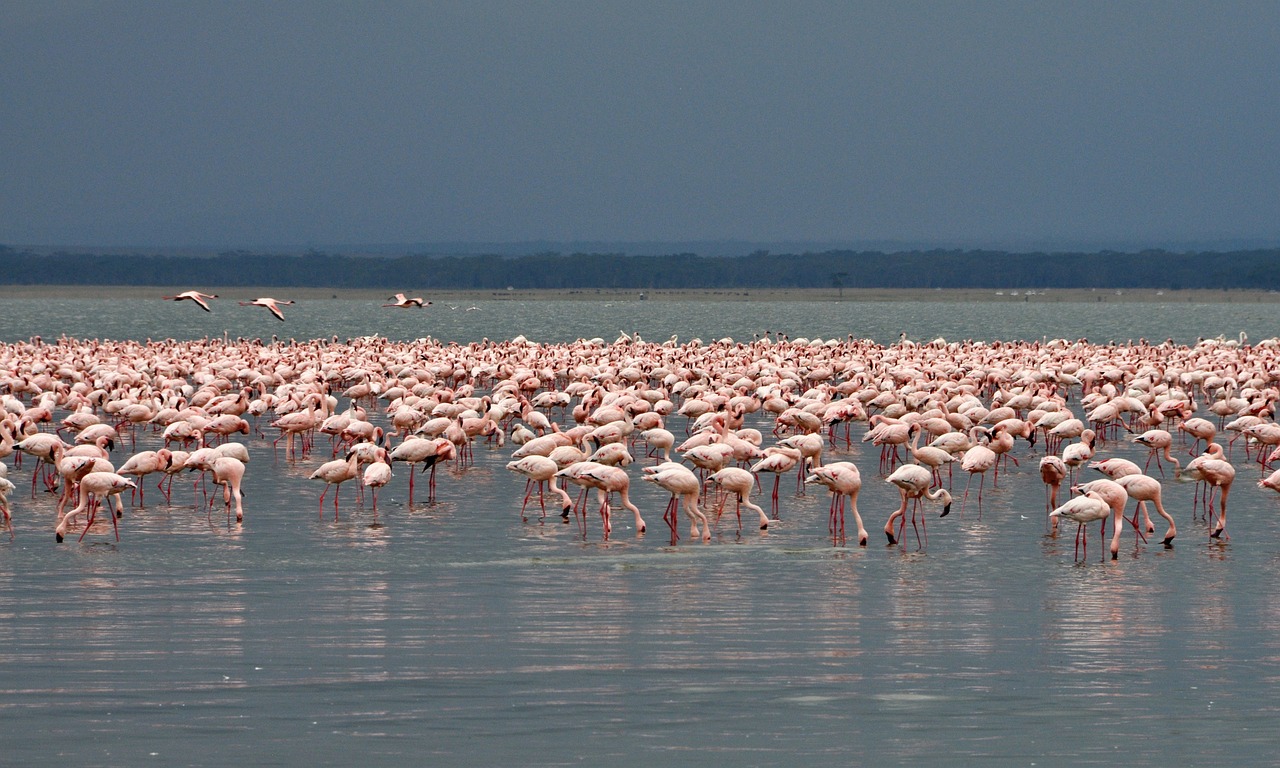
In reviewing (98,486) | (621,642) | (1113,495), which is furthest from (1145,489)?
(98,486)

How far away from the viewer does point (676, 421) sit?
36.2m

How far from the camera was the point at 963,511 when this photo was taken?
22547 millimetres

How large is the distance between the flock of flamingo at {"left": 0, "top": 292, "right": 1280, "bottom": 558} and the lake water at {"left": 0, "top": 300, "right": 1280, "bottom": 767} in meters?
0.66

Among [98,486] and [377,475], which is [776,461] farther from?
[98,486]

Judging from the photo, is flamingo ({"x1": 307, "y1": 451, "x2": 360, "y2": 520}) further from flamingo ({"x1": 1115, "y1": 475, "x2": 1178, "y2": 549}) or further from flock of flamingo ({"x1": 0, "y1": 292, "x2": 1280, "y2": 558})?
flamingo ({"x1": 1115, "y1": 475, "x2": 1178, "y2": 549})

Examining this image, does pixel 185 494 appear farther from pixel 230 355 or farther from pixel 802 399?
pixel 230 355

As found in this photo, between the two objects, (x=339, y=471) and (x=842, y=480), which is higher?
(x=842, y=480)

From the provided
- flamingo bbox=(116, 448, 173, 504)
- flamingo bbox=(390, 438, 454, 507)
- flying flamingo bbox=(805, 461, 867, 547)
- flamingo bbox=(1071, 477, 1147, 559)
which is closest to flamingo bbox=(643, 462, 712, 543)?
flying flamingo bbox=(805, 461, 867, 547)

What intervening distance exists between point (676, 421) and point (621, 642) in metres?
21.9

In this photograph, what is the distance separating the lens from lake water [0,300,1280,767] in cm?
1160

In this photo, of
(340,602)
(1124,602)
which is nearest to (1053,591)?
(1124,602)

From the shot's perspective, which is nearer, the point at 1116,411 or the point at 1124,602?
the point at 1124,602

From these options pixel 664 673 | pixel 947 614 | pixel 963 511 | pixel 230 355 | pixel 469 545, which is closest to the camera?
pixel 664 673

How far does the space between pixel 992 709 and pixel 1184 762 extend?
5.22 ft
